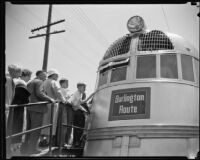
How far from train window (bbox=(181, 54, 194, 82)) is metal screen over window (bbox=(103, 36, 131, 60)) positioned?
1166mm

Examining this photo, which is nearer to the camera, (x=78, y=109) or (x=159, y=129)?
(x=159, y=129)

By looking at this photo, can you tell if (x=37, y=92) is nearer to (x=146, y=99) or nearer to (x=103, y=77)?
(x=103, y=77)

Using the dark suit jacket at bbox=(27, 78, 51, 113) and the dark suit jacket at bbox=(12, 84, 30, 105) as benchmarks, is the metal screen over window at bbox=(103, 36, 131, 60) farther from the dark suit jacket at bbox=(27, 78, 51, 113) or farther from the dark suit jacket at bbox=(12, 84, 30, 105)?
the dark suit jacket at bbox=(12, 84, 30, 105)

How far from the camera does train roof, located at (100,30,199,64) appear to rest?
6398 millimetres

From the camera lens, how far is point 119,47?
22.7 ft

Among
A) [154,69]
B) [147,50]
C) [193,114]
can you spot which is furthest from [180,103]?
[147,50]

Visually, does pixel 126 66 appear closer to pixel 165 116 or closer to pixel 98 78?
pixel 98 78

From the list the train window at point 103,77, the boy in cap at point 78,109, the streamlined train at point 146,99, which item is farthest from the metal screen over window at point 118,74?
the boy in cap at point 78,109

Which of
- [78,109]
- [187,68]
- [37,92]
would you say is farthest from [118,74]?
[37,92]

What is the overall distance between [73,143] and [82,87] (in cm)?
116

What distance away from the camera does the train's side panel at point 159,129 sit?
5262 millimetres

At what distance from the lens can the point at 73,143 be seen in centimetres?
635

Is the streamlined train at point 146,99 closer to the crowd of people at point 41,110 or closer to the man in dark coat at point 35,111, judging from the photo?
the crowd of people at point 41,110

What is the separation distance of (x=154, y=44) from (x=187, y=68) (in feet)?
2.67
